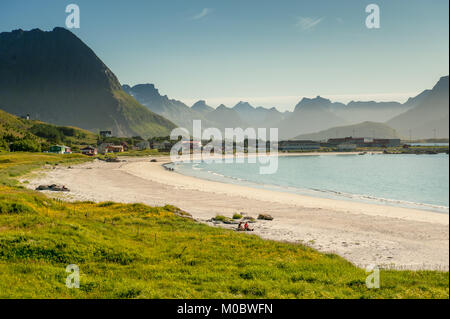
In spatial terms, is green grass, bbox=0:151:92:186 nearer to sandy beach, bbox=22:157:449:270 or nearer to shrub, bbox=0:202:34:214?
sandy beach, bbox=22:157:449:270

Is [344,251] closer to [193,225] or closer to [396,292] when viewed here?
[396,292]

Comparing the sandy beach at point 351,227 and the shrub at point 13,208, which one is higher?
the shrub at point 13,208

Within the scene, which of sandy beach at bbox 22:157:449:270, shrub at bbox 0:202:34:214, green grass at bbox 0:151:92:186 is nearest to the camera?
sandy beach at bbox 22:157:449:270

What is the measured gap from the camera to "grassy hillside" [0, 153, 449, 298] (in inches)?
453

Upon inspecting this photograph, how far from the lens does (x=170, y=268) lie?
14.4 meters

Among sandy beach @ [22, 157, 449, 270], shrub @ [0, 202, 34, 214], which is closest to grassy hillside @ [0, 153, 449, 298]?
shrub @ [0, 202, 34, 214]

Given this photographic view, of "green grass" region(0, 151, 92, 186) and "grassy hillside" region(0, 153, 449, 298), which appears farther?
"green grass" region(0, 151, 92, 186)

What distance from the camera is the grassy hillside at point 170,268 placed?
11.5m

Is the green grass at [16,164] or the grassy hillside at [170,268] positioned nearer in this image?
the grassy hillside at [170,268]

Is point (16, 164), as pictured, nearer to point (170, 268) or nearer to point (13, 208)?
point (13, 208)

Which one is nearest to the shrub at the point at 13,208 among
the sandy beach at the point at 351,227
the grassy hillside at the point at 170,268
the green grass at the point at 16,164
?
the grassy hillside at the point at 170,268

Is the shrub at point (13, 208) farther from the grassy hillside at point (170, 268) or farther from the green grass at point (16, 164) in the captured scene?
the green grass at point (16, 164)

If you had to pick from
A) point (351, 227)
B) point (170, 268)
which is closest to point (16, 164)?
point (351, 227)
